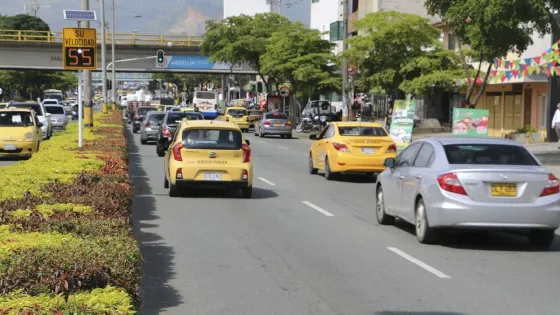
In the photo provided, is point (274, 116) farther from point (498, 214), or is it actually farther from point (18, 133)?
point (498, 214)

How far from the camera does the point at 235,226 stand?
13.4 metres

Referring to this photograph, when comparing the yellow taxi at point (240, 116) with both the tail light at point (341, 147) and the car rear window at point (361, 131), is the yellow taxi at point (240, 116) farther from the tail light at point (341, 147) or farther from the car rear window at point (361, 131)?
the tail light at point (341, 147)

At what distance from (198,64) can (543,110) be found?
3943 centimetres

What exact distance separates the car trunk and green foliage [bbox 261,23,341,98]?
40953 millimetres

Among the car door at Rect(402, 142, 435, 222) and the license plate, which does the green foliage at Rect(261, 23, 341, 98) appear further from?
the car door at Rect(402, 142, 435, 222)

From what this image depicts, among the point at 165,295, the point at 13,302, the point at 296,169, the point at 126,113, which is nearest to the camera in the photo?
the point at 13,302

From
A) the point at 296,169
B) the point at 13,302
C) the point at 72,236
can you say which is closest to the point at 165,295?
the point at 72,236

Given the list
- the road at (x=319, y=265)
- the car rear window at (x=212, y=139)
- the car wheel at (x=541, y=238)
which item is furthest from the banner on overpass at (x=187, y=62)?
the car wheel at (x=541, y=238)

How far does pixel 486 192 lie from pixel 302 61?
43.1 metres

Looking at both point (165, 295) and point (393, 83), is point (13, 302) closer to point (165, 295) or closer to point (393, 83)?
point (165, 295)

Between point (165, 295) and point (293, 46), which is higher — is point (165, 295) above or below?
below

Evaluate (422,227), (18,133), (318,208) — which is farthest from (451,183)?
→ (18,133)

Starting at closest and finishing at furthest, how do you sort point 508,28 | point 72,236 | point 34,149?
point 72,236
point 508,28
point 34,149

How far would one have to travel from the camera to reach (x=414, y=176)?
40.1 feet
